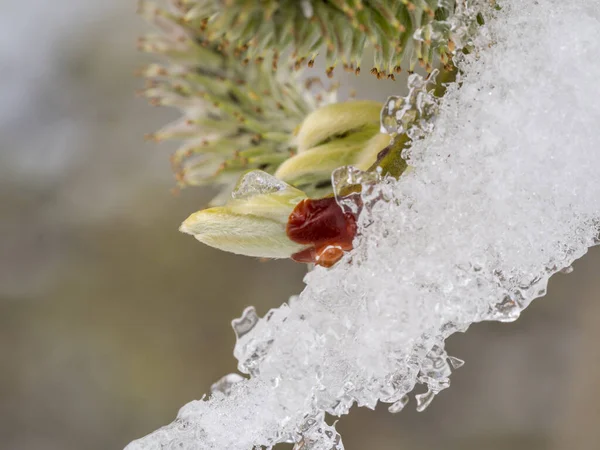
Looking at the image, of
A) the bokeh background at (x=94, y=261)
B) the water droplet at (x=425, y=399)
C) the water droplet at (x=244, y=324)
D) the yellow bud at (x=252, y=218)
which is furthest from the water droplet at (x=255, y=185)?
the bokeh background at (x=94, y=261)

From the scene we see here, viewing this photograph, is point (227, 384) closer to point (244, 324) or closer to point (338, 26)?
point (244, 324)

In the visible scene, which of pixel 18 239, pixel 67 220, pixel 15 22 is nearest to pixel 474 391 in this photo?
pixel 67 220

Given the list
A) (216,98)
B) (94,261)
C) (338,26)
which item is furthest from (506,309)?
(94,261)

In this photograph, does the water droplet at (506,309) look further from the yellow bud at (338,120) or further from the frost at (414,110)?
the yellow bud at (338,120)

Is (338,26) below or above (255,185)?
above

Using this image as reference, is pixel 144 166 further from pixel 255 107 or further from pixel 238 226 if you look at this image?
pixel 238 226

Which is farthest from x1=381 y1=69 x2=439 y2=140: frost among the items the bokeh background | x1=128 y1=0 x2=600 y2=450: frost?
the bokeh background
